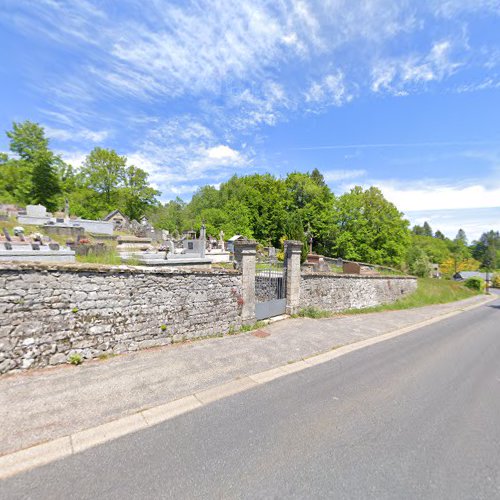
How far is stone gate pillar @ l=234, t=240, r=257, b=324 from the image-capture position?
26.5 ft

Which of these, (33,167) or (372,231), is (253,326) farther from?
(33,167)

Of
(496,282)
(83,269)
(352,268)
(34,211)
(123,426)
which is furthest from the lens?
(496,282)

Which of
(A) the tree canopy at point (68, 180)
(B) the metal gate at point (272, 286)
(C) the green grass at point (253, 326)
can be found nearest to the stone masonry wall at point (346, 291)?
(B) the metal gate at point (272, 286)

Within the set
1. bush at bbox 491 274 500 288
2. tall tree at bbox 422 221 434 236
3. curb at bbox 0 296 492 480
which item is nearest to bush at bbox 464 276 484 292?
bush at bbox 491 274 500 288

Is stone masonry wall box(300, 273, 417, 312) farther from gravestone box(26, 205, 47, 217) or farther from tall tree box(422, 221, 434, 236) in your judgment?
tall tree box(422, 221, 434, 236)

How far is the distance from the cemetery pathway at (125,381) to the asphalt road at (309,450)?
60 centimetres

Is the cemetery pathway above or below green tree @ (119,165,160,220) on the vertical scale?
below

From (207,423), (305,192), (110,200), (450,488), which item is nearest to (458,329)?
(450,488)

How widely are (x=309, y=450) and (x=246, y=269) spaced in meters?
5.39

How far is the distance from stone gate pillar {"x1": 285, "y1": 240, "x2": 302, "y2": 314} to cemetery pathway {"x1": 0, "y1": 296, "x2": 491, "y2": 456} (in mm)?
2275

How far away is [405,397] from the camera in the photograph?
4.64 m

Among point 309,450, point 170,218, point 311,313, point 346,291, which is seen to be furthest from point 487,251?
point 309,450

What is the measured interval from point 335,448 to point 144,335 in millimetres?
4711

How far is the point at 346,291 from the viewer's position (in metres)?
13.2
